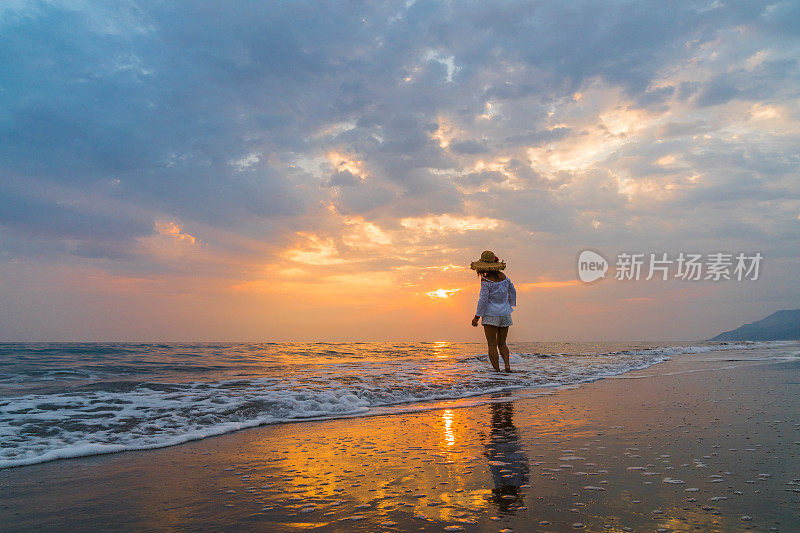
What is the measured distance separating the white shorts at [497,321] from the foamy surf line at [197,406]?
4.57 ft

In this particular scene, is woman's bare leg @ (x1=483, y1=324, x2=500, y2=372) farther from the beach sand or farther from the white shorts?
the beach sand

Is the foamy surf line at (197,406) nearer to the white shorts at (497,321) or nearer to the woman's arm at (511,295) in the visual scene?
the white shorts at (497,321)

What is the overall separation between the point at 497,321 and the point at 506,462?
7808mm

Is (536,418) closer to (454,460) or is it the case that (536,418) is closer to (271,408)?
(454,460)

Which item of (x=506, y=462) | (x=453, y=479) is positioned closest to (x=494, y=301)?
(x=506, y=462)

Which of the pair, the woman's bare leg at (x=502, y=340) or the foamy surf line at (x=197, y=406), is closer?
the foamy surf line at (x=197, y=406)

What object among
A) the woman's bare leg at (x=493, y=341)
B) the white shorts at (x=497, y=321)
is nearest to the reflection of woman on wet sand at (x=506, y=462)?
the white shorts at (x=497, y=321)

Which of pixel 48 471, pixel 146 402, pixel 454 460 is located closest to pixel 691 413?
pixel 454 460

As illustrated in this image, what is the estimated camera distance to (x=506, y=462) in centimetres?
327

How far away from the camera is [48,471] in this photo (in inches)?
140

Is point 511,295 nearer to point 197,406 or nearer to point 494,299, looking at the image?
point 494,299

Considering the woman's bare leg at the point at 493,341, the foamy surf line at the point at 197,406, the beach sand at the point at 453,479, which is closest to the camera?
the beach sand at the point at 453,479

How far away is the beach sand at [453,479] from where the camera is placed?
2.27 m

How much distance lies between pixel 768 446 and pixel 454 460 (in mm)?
2235
